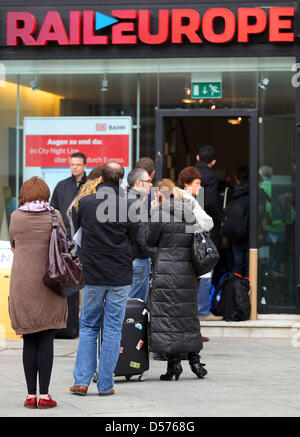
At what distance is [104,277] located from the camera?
7762 mm

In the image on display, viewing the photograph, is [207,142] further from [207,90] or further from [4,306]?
[4,306]

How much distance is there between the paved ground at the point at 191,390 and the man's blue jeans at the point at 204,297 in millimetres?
958

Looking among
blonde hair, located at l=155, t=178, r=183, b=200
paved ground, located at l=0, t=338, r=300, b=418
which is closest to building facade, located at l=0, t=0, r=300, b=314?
paved ground, located at l=0, t=338, r=300, b=418

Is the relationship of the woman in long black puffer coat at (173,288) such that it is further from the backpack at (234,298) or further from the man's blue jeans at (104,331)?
the backpack at (234,298)

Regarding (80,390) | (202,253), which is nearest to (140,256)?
(202,253)

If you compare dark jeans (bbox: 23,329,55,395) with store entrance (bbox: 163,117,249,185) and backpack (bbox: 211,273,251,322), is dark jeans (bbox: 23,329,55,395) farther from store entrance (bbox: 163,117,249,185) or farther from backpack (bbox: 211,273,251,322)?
store entrance (bbox: 163,117,249,185)

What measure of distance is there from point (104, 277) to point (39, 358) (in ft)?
2.87

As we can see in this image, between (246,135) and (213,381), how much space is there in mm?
10315

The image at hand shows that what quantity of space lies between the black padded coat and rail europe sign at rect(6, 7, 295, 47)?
435cm

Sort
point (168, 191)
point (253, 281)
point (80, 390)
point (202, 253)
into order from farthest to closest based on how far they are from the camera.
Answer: point (253, 281) < point (168, 191) < point (202, 253) < point (80, 390)

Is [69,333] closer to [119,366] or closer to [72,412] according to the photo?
[119,366]

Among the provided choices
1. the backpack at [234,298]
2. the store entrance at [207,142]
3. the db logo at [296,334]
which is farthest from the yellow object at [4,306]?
the store entrance at [207,142]
